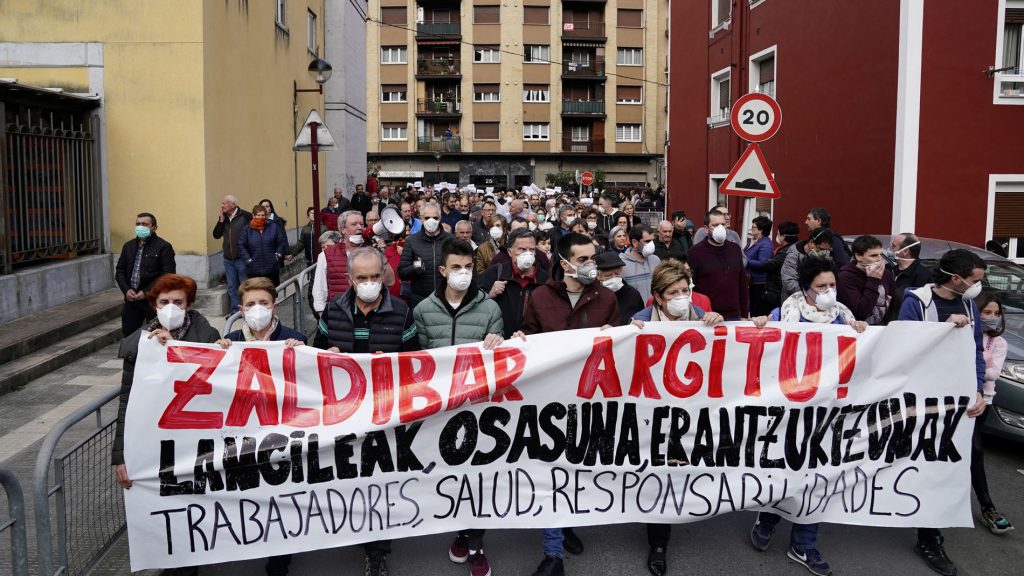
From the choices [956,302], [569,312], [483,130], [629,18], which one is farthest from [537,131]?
[569,312]

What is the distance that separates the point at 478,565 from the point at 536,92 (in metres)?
57.3

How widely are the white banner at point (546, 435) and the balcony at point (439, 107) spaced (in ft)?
185

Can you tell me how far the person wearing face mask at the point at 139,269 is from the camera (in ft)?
30.2

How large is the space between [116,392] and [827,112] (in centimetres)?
1493

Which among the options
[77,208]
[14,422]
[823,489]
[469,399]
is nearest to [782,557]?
[823,489]

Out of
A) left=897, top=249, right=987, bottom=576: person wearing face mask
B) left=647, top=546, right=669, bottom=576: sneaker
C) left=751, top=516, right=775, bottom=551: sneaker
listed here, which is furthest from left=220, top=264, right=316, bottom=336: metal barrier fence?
left=897, top=249, right=987, bottom=576: person wearing face mask

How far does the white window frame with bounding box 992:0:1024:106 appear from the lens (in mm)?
13945

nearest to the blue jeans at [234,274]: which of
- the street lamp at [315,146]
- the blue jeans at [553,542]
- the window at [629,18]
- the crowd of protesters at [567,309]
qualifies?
the street lamp at [315,146]

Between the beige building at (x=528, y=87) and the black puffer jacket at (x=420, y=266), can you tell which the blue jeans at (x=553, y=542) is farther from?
the beige building at (x=528, y=87)

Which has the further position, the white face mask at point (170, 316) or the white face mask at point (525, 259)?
the white face mask at point (525, 259)

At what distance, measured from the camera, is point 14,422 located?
26.1ft

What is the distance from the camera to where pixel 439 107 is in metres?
60.4

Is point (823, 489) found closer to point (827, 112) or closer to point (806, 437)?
point (806, 437)

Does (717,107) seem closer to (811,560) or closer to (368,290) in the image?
(811,560)
